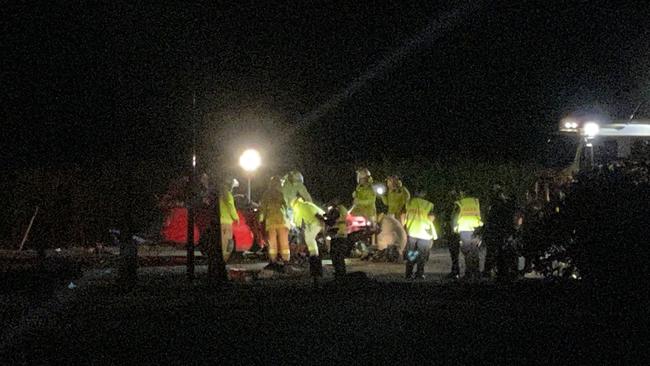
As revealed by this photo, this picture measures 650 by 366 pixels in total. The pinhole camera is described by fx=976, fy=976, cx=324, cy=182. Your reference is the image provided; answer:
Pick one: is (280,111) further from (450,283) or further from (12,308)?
(12,308)

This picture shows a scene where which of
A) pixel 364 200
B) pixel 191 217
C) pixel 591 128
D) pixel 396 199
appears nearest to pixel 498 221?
pixel 591 128

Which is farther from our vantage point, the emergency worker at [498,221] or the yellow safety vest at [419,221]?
the yellow safety vest at [419,221]

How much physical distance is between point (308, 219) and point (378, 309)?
5454 millimetres

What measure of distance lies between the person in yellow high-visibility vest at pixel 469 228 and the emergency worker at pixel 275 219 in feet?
11.1

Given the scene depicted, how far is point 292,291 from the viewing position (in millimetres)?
14898

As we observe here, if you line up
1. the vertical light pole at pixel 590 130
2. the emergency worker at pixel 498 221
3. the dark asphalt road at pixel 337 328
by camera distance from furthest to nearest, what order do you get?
the vertical light pole at pixel 590 130
the emergency worker at pixel 498 221
the dark asphalt road at pixel 337 328

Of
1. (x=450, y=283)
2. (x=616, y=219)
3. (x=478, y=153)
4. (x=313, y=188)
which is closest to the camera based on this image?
(x=616, y=219)

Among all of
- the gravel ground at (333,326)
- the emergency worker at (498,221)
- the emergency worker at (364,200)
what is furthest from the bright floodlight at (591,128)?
the gravel ground at (333,326)

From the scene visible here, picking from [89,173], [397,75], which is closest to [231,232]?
[89,173]

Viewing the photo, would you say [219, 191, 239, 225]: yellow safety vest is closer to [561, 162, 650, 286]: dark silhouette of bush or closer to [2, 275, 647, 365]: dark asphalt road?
[2, 275, 647, 365]: dark asphalt road

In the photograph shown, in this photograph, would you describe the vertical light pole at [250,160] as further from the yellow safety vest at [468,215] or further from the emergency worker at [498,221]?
the emergency worker at [498,221]

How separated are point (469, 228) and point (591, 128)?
4192 mm

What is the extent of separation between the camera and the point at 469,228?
56.1ft

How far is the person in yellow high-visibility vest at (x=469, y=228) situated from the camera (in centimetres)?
1705
